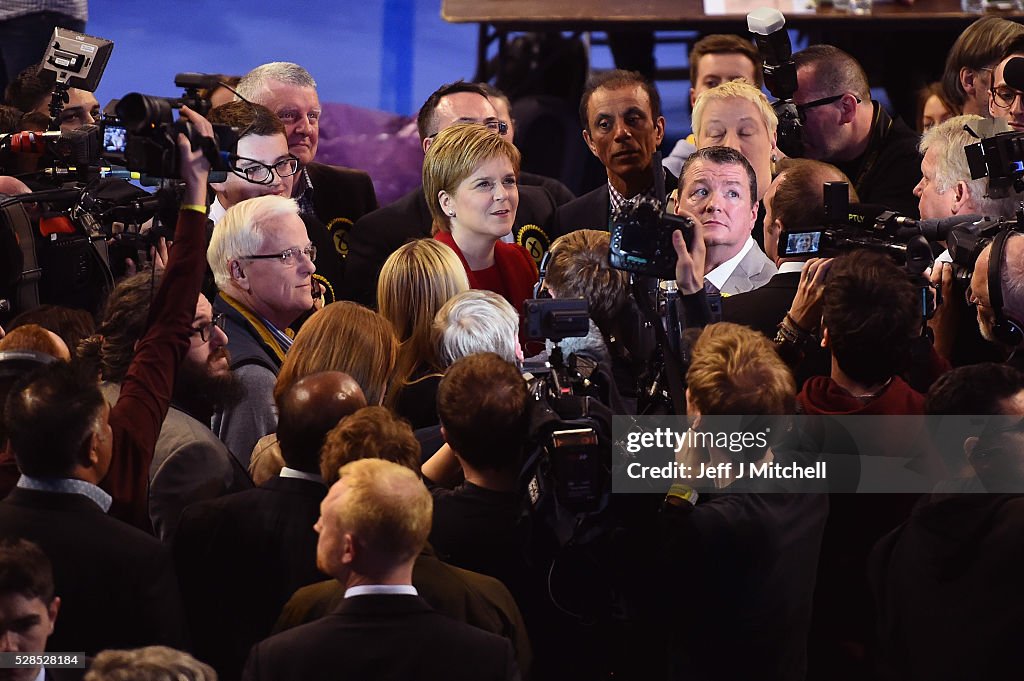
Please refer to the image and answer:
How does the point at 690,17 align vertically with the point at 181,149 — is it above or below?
above

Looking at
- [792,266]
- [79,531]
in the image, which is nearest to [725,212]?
[792,266]

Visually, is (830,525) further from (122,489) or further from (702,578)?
(122,489)

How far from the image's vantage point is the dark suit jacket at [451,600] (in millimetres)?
2533

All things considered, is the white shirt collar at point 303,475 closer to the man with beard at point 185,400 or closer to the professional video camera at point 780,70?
the man with beard at point 185,400

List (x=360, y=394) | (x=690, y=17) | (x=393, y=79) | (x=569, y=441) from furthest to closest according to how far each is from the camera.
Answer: (x=393, y=79) → (x=690, y=17) → (x=360, y=394) → (x=569, y=441)

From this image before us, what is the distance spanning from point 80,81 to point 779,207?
2109mm

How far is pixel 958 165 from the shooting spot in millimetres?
3777

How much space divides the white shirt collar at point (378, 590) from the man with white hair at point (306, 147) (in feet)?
7.95

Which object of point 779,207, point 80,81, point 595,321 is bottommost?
point 595,321

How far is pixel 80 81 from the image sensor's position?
13.5 ft

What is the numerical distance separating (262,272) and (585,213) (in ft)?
4.31

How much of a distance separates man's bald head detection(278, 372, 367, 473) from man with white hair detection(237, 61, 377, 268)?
73.5 inches

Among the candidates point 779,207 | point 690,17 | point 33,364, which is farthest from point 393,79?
point 33,364

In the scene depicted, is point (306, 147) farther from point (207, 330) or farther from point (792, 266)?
point (792, 266)
